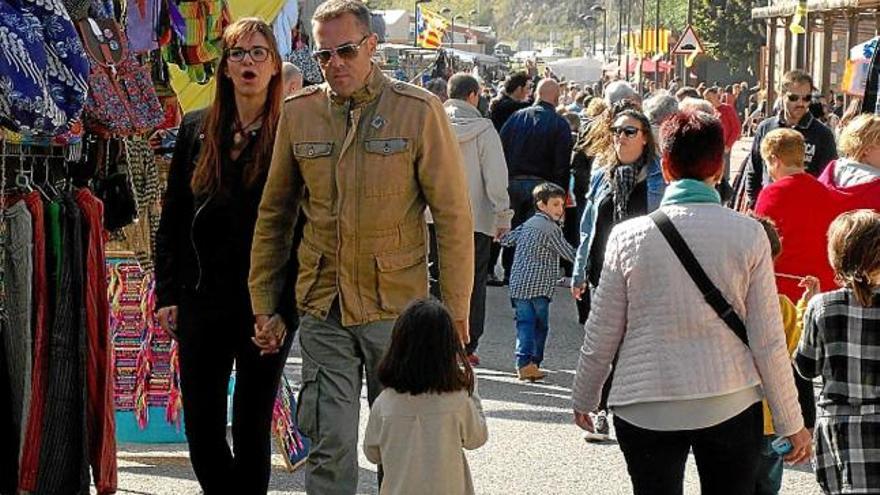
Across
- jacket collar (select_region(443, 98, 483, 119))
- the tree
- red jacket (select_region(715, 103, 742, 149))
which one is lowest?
the tree

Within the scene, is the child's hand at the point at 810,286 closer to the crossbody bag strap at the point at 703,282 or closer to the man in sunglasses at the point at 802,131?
the crossbody bag strap at the point at 703,282

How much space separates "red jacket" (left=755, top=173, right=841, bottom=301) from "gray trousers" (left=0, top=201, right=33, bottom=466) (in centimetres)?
322

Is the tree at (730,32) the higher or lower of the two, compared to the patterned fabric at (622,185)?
lower

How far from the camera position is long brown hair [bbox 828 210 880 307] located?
555 cm

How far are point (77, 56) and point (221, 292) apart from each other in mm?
926

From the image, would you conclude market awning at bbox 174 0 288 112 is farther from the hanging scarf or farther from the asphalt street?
the hanging scarf

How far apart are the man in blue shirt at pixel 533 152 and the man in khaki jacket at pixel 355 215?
8.11 meters

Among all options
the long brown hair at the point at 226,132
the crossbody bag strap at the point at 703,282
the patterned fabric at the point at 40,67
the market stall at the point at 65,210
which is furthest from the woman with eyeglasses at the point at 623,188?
the patterned fabric at the point at 40,67

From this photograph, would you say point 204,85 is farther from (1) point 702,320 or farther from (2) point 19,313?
(1) point 702,320

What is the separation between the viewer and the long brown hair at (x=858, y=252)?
219 inches

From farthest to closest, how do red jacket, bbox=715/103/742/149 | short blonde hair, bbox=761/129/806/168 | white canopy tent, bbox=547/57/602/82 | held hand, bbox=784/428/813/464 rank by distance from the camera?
1. white canopy tent, bbox=547/57/602/82
2. red jacket, bbox=715/103/742/149
3. short blonde hair, bbox=761/129/806/168
4. held hand, bbox=784/428/813/464

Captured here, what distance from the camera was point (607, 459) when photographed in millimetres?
8148

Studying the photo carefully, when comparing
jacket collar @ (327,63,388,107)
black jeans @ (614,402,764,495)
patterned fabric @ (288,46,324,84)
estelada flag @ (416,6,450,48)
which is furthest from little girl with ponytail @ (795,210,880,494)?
estelada flag @ (416,6,450,48)

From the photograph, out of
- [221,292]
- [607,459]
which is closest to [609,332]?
Result: [221,292]
